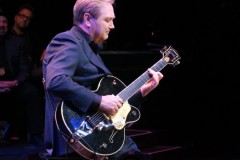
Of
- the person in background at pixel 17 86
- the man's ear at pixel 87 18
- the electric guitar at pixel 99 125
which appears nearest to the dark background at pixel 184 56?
the person in background at pixel 17 86

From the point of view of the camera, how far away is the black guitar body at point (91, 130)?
3168 millimetres

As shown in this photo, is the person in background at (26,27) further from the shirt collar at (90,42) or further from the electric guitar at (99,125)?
the electric guitar at (99,125)

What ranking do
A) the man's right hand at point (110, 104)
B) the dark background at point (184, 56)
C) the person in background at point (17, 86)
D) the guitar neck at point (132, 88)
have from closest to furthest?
the man's right hand at point (110, 104), the guitar neck at point (132, 88), the person in background at point (17, 86), the dark background at point (184, 56)

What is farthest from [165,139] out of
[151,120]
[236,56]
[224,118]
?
[236,56]

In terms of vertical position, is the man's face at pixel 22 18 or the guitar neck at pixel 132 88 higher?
the man's face at pixel 22 18

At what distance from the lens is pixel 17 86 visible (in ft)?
19.2

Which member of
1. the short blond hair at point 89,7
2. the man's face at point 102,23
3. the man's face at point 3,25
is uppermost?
the man's face at point 3,25

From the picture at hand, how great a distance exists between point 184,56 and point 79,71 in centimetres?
374

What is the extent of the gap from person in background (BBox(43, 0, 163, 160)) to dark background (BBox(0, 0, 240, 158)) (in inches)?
108

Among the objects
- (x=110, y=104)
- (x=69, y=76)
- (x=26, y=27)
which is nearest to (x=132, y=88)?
(x=110, y=104)

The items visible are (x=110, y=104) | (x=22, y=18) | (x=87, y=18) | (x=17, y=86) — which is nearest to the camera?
(x=110, y=104)

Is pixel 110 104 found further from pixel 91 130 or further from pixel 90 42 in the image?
pixel 90 42

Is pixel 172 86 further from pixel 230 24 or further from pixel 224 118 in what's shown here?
pixel 230 24

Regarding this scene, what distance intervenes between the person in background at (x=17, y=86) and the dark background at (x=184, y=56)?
101 centimetres
